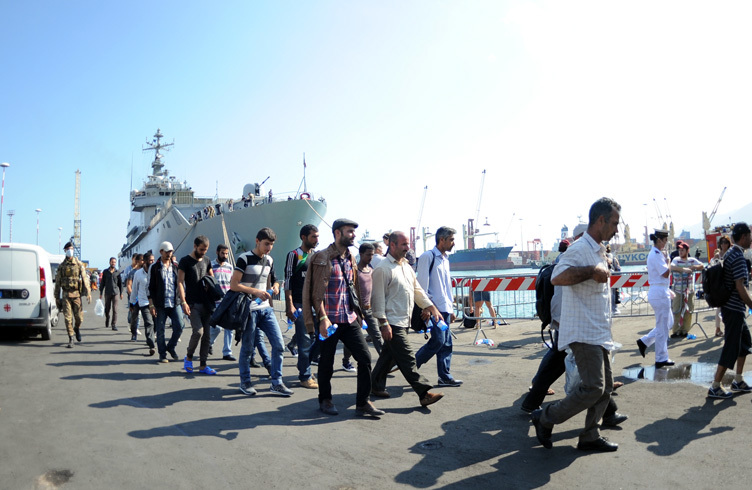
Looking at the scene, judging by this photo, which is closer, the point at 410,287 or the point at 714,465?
the point at 714,465

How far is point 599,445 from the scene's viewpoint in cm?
377

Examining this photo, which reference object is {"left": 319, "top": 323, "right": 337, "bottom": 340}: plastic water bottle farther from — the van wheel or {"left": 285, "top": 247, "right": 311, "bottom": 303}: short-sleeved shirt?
the van wheel

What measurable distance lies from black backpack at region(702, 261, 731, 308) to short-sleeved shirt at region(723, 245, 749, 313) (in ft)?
0.11

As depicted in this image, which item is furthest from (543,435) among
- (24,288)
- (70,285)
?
(24,288)

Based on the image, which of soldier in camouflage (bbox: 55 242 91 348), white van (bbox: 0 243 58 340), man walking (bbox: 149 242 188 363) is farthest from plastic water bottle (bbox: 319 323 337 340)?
white van (bbox: 0 243 58 340)

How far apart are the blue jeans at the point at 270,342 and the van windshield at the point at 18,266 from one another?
616 cm

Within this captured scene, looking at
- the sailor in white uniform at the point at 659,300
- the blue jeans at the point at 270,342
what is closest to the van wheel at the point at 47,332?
the blue jeans at the point at 270,342

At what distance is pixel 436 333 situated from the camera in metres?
5.85

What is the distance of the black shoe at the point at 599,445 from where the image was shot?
3768 mm

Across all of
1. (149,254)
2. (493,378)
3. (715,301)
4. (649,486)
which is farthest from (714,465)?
(149,254)

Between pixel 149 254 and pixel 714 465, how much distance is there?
884 centimetres

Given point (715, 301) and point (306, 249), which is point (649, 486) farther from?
point (306, 249)

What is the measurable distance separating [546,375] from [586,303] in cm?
116

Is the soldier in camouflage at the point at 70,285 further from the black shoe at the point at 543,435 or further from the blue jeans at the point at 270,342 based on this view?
the black shoe at the point at 543,435
